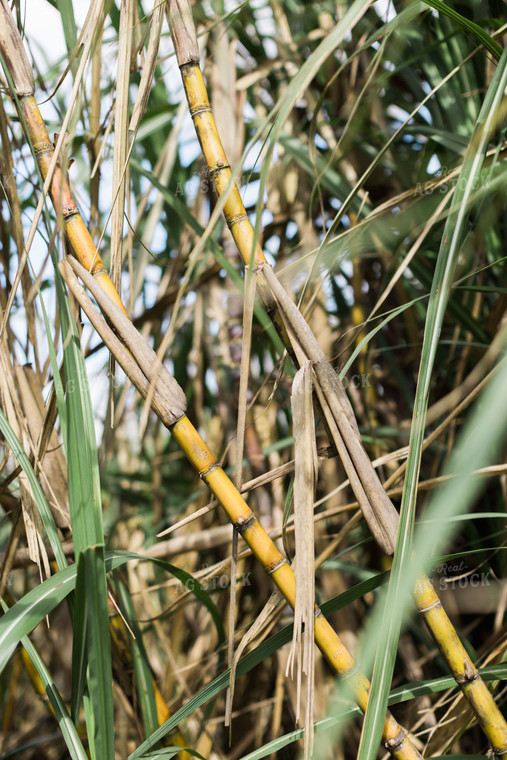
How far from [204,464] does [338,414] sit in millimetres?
84

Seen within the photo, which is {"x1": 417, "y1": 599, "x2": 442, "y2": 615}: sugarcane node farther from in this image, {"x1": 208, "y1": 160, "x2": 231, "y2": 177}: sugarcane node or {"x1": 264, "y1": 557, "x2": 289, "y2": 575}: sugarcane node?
{"x1": 208, "y1": 160, "x2": 231, "y2": 177}: sugarcane node

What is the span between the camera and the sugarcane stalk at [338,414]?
32 cm

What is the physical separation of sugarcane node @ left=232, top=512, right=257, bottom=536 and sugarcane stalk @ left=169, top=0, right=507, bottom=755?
0.06 m

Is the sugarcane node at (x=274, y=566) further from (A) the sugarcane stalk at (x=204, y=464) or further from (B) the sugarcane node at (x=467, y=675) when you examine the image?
(B) the sugarcane node at (x=467, y=675)

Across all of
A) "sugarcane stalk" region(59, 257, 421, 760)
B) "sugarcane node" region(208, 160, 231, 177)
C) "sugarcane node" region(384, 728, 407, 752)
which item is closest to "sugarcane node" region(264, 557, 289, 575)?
"sugarcane stalk" region(59, 257, 421, 760)

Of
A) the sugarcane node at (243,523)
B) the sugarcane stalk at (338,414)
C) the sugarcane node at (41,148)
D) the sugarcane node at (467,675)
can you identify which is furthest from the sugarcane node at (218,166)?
the sugarcane node at (467,675)

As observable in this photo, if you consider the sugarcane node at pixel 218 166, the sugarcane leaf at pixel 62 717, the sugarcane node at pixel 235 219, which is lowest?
the sugarcane leaf at pixel 62 717

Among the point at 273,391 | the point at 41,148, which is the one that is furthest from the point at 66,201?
the point at 273,391

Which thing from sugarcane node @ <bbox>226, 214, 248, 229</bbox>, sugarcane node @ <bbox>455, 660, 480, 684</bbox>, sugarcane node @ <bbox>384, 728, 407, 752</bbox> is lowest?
sugarcane node @ <bbox>384, 728, 407, 752</bbox>

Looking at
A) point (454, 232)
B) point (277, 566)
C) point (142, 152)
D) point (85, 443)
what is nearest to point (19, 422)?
point (85, 443)

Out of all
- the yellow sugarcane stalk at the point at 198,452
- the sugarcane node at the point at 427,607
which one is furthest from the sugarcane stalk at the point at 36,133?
the sugarcane node at the point at 427,607

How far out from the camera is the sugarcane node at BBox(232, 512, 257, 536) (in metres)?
0.33

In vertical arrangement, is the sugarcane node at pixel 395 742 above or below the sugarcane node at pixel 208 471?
below

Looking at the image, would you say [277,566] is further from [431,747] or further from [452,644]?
[431,747]
